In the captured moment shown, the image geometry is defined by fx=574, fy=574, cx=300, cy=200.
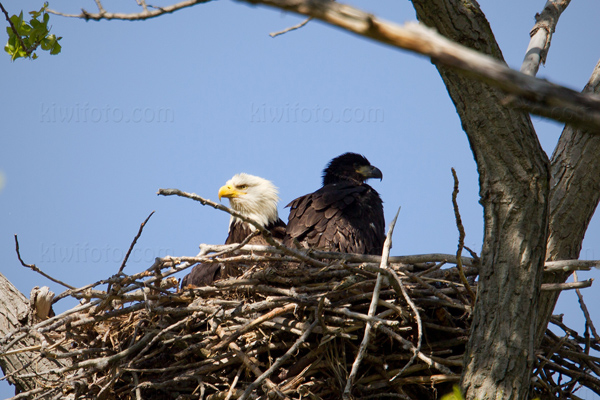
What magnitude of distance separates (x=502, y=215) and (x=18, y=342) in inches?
131

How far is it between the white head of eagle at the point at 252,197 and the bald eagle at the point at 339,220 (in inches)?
22.6

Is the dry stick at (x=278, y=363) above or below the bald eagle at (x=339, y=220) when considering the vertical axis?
below

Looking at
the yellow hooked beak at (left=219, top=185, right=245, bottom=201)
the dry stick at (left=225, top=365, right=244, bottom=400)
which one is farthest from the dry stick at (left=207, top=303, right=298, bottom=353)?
the yellow hooked beak at (left=219, top=185, right=245, bottom=201)

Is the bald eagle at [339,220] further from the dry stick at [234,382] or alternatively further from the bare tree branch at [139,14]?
the bare tree branch at [139,14]

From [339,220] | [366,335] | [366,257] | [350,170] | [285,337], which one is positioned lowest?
[285,337]

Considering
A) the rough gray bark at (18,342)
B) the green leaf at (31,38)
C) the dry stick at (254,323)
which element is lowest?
the rough gray bark at (18,342)

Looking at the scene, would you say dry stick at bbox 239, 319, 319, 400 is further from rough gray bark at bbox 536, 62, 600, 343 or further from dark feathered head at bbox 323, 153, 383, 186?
dark feathered head at bbox 323, 153, 383, 186

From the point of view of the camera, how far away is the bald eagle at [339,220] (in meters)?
4.98

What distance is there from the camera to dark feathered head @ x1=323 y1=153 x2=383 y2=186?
662cm

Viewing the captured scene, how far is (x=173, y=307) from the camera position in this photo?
409cm

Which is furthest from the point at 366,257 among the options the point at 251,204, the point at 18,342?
the point at 18,342

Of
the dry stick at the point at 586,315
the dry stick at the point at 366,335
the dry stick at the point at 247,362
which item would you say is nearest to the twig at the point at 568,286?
the dry stick at the point at 366,335

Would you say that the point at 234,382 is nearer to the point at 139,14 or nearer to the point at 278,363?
the point at 278,363

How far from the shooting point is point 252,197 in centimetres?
609
